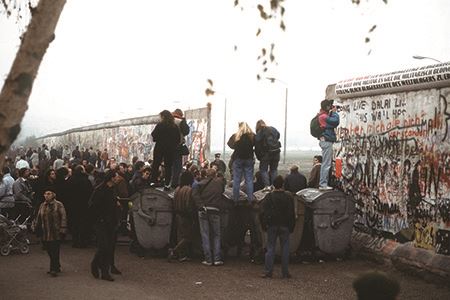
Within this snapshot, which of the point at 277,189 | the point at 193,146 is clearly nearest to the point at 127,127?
the point at 193,146

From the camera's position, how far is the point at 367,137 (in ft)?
48.6

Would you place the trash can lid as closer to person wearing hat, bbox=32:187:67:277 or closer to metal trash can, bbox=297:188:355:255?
metal trash can, bbox=297:188:355:255

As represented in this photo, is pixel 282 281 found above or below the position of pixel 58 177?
below

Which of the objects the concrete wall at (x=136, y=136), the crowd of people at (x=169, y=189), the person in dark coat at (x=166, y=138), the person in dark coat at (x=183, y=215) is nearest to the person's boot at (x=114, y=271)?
the crowd of people at (x=169, y=189)

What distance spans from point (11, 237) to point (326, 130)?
7144 millimetres

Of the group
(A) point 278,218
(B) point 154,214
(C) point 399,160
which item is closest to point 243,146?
(B) point 154,214

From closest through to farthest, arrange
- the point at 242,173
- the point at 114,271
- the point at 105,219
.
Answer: the point at 105,219 < the point at 114,271 < the point at 242,173

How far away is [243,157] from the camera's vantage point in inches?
534

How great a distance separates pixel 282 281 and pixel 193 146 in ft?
50.4

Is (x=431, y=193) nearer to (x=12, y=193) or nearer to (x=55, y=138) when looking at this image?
(x=12, y=193)

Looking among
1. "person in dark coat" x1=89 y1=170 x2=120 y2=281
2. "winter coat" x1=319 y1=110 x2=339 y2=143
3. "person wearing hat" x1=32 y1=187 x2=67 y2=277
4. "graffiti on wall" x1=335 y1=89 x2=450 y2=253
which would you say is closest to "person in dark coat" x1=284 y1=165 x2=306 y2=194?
"graffiti on wall" x1=335 y1=89 x2=450 y2=253

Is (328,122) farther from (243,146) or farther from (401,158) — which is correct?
(243,146)

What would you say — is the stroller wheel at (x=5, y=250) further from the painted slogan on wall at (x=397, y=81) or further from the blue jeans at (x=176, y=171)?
the painted slogan on wall at (x=397, y=81)

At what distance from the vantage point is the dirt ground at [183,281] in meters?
10.2
